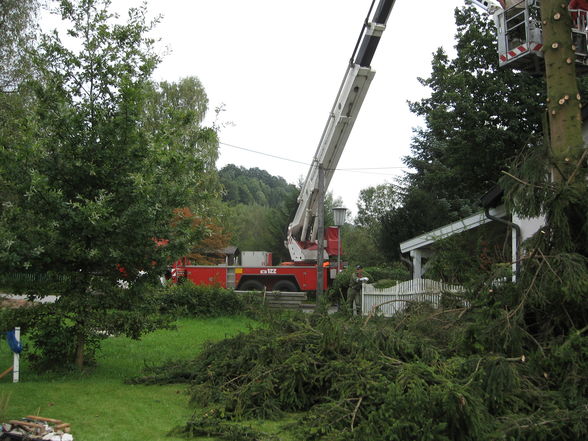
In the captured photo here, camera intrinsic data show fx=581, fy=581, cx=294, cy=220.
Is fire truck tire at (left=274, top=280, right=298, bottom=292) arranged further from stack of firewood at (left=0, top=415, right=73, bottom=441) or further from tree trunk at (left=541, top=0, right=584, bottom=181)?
stack of firewood at (left=0, top=415, right=73, bottom=441)

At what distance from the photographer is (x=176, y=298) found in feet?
56.0

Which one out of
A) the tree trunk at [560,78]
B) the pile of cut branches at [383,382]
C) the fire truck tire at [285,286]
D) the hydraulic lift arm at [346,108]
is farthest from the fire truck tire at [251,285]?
the tree trunk at [560,78]

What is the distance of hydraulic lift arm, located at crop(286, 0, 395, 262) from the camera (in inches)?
564

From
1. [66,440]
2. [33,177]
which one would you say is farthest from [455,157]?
[66,440]

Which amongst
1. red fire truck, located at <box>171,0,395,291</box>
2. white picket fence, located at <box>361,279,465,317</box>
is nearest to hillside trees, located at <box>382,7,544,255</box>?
red fire truck, located at <box>171,0,395,291</box>

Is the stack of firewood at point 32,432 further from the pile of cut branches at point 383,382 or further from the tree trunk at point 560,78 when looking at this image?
the tree trunk at point 560,78

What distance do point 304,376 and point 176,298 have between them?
10980 millimetres

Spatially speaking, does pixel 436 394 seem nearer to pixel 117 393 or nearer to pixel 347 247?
pixel 117 393

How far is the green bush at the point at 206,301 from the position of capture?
674 inches

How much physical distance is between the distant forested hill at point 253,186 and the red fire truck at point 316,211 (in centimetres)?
6041

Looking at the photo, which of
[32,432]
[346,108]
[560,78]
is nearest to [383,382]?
[32,432]

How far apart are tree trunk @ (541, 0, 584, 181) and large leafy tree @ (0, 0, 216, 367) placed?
16.0 feet

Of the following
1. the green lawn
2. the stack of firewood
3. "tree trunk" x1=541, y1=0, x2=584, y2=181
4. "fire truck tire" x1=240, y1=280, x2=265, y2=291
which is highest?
"tree trunk" x1=541, y1=0, x2=584, y2=181

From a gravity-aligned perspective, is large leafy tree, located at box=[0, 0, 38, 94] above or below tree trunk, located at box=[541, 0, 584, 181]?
above
